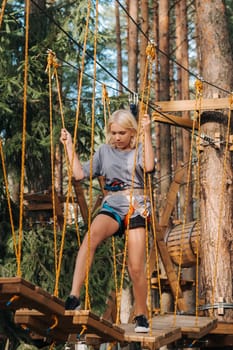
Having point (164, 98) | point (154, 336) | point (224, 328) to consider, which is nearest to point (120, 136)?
point (154, 336)

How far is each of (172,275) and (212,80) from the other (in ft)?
Result: 10.8

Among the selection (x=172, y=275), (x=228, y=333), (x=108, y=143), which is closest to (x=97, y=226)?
(x=108, y=143)

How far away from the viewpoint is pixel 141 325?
5852 millimetres

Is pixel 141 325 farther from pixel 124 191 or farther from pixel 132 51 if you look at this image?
pixel 132 51

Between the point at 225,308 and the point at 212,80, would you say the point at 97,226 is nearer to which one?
the point at 225,308

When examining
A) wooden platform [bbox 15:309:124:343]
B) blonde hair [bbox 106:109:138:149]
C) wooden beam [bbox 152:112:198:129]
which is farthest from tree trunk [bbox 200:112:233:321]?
Answer: wooden platform [bbox 15:309:124:343]

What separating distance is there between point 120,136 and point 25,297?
187 cm

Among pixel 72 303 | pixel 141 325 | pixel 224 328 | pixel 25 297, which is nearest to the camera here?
pixel 25 297

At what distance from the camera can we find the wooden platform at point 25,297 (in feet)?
14.3

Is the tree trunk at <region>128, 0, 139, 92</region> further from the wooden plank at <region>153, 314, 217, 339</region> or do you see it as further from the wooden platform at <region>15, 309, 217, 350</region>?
the wooden platform at <region>15, 309, 217, 350</region>

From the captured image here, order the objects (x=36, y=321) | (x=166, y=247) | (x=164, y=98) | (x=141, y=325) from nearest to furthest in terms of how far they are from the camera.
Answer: (x=36, y=321) → (x=141, y=325) → (x=166, y=247) → (x=164, y=98)

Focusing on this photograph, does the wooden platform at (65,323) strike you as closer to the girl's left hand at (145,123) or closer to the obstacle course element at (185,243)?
the girl's left hand at (145,123)

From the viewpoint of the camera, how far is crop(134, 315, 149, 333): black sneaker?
5.79 meters

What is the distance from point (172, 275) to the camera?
1112 cm
